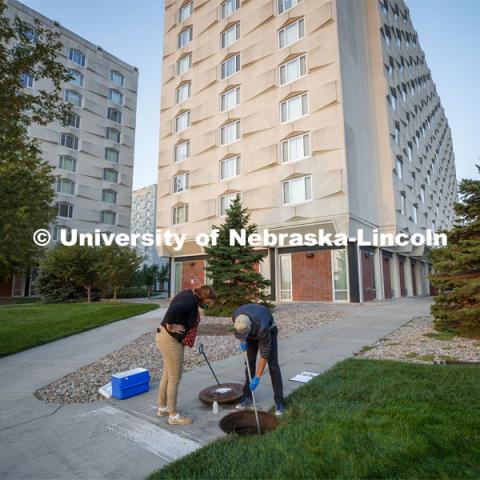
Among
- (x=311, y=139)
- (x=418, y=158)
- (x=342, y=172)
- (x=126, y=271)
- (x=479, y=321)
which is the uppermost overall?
(x=418, y=158)

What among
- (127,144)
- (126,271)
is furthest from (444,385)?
(127,144)

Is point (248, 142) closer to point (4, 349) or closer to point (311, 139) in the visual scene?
point (311, 139)

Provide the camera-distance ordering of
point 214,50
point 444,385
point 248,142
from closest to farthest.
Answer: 1. point 444,385
2. point 248,142
3. point 214,50

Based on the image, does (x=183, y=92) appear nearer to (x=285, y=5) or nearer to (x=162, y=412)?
(x=285, y=5)

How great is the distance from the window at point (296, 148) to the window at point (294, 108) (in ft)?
4.53

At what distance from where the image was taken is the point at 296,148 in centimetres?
2033

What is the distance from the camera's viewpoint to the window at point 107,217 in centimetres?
3840

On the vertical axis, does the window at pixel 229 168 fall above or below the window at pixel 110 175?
Answer: below

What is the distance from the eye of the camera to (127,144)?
41.6m

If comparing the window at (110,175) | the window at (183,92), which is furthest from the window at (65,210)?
the window at (183,92)

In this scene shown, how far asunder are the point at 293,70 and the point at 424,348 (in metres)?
19.2

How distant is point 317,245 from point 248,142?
860 cm

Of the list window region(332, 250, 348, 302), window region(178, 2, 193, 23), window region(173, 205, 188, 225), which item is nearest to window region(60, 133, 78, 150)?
window region(178, 2, 193, 23)

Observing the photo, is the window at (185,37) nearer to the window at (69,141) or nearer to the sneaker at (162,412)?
the window at (69,141)
